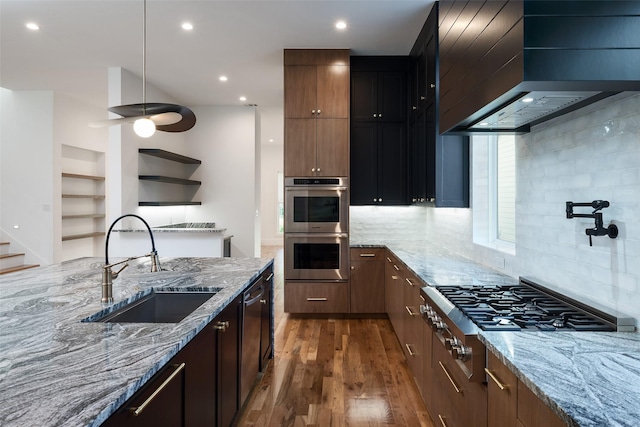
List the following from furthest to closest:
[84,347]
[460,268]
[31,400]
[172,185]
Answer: [172,185] → [460,268] → [84,347] → [31,400]

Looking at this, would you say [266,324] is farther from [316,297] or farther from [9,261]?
[9,261]

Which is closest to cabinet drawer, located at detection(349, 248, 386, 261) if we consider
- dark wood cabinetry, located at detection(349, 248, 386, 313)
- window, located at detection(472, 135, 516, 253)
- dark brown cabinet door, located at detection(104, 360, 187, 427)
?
dark wood cabinetry, located at detection(349, 248, 386, 313)

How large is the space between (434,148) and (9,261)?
267 inches

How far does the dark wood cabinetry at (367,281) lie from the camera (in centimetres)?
439

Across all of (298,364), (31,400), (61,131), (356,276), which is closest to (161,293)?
(31,400)

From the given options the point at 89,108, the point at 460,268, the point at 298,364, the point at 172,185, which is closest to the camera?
the point at 460,268

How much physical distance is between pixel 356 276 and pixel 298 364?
55.9 inches

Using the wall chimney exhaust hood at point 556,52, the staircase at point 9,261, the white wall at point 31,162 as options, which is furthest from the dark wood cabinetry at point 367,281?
the staircase at point 9,261

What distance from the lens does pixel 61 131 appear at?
655cm

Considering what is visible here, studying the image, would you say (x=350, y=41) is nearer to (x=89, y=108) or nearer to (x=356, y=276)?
(x=356, y=276)

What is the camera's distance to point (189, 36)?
4043mm

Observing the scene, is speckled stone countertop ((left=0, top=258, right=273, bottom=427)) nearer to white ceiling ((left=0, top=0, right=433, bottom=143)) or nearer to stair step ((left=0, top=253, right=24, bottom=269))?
white ceiling ((left=0, top=0, right=433, bottom=143))

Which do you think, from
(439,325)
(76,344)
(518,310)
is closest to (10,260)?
(76,344)

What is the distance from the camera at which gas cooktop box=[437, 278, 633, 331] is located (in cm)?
149
